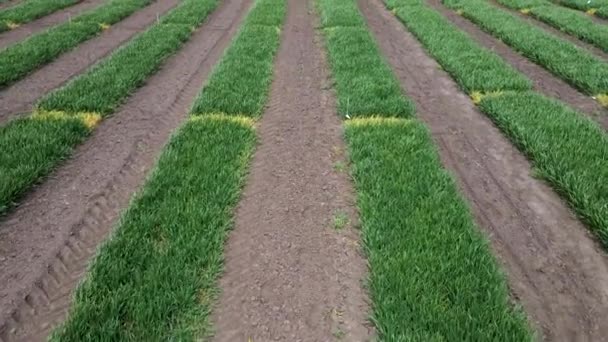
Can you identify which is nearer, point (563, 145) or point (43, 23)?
point (563, 145)

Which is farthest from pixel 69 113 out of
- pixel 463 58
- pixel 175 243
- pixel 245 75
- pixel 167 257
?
pixel 463 58

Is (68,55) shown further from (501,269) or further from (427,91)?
(501,269)

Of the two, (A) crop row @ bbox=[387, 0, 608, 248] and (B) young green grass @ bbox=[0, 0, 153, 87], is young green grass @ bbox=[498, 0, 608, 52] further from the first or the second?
(B) young green grass @ bbox=[0, 0, 153, 87]

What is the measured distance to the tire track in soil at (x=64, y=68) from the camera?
24.2 feet

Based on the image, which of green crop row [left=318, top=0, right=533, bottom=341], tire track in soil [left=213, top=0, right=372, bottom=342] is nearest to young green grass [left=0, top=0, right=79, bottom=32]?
tire track in soil [left=213, top=0, right=372, bottom=342]

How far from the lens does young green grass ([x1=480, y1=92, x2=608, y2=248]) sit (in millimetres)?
4820

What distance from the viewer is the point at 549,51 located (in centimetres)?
1009

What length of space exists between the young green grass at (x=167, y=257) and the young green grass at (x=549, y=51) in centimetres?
644

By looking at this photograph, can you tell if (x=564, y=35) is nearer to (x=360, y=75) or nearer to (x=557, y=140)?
(x=360, y=75)

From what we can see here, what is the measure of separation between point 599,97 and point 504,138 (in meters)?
2.60

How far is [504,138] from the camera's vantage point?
21.4 ft

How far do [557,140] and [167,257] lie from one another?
496 centimetres

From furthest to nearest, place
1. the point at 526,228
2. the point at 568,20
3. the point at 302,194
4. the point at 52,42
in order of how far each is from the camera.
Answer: the point at 568,20 < the point at 52,42 < the point at 302,194 < the point at 526,228

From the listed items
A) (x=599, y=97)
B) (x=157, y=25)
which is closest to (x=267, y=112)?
(x=599, y=97)
